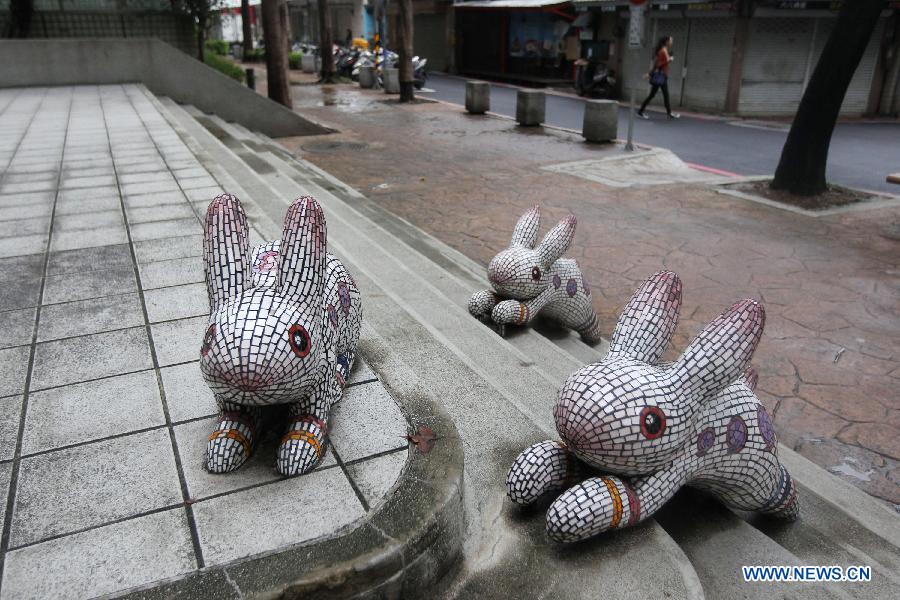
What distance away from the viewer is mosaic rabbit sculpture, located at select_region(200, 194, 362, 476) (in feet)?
7.15

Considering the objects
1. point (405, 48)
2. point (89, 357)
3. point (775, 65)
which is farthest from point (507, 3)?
point (89, 357)

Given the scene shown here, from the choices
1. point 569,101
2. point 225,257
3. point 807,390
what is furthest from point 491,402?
point 569,101

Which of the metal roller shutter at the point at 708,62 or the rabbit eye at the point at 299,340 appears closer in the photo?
the rabbit eye at the point at 299,340

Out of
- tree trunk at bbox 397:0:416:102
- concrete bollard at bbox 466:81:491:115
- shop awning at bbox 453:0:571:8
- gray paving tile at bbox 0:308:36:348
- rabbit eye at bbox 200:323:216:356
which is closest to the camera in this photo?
rabbit eye at bbox 200:323:216:356

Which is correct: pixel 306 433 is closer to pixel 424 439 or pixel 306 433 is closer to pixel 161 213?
pixel 424 439

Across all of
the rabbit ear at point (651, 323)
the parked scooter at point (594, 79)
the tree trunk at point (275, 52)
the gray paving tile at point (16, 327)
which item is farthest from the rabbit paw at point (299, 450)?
the parked scooter at point (594, 79)

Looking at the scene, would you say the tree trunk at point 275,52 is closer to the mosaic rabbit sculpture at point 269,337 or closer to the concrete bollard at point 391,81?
the concrete bollard at point 391,81

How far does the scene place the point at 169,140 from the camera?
29.1 feet

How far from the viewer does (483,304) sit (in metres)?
4.80

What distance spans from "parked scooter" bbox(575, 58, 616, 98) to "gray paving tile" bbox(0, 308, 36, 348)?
67.1 feet

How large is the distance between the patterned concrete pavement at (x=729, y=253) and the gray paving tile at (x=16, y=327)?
4168mm

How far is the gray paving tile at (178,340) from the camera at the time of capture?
10.7ft

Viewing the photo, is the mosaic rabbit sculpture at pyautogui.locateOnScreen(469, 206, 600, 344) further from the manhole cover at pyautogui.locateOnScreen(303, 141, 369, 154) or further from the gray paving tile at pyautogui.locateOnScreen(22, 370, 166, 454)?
the manhole cover at pyautogui.locateOnScreen(303, 141, 369, 154)

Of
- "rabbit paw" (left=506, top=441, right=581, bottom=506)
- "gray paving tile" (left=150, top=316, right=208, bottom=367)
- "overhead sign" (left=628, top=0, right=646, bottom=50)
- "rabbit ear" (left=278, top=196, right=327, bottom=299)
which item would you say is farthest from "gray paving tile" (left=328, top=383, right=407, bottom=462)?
"overhead sign" (left=628, top=0, right=646, bottom=50)
